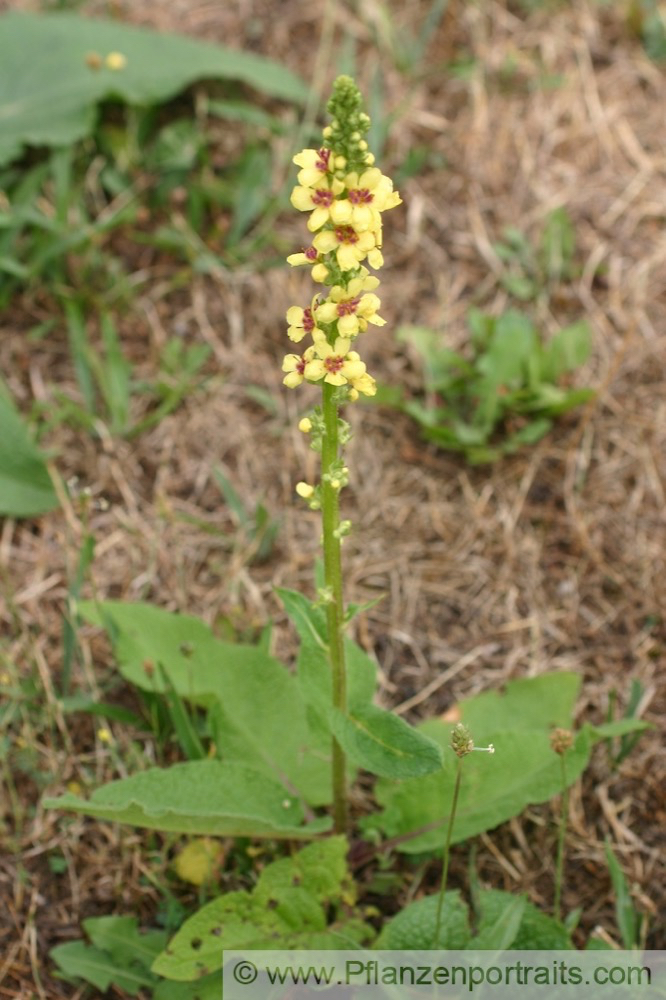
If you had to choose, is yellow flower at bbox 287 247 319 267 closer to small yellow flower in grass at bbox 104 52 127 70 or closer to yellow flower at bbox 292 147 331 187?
yellow flower at bbox 292 147 331 187

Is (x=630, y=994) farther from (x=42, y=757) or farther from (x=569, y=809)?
(x=42, y=757)

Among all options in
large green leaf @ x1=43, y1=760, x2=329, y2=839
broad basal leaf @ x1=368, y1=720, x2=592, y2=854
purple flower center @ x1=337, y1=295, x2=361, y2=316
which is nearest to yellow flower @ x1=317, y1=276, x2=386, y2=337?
purple flower center @ x1=337, y1=295, x2=361, y2=316

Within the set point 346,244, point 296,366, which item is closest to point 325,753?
point 296,366

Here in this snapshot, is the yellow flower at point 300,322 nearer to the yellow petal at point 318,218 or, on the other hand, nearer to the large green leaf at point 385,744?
the yellow petal at point 318,218

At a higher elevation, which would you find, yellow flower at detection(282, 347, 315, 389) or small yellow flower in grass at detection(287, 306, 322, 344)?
small yellow flower in grass at detection(287, 306, 322, 344)

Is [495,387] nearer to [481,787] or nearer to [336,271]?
[481,787]

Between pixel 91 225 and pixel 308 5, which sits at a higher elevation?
pixel 308 5

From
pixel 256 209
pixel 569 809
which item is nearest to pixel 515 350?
pixel 256 209
